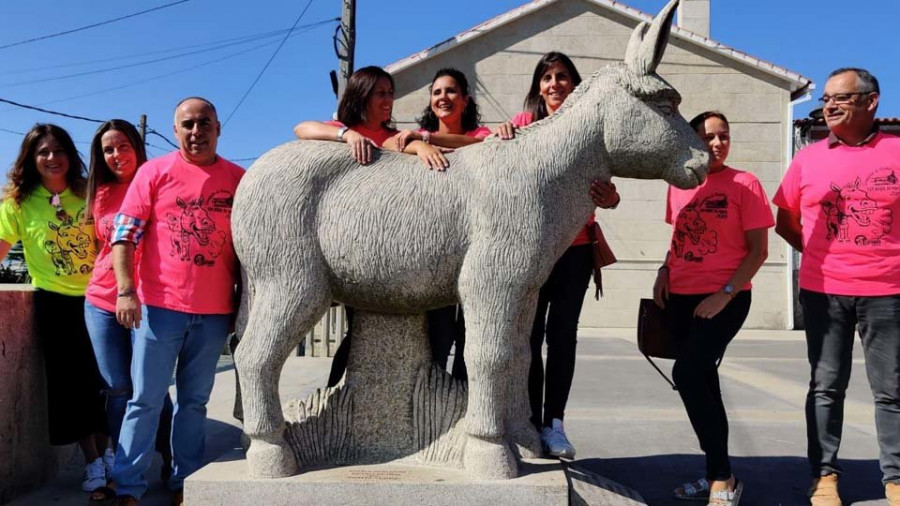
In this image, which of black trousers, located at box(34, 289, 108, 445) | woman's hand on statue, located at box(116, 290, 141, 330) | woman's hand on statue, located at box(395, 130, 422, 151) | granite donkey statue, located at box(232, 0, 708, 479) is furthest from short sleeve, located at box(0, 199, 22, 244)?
woman's hand on statue, located at box(395, 130, 422, 151)

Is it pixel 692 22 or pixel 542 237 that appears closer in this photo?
pixel 542 237

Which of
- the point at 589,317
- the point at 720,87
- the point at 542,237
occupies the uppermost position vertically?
the point at 720,87

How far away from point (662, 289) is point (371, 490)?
1820mm

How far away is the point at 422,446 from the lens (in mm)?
2615

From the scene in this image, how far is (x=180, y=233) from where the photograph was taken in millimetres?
2721

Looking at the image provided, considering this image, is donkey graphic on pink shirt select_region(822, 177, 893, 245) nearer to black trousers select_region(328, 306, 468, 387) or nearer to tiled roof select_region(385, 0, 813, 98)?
black trousers select_region(328, 306, 468, 387)

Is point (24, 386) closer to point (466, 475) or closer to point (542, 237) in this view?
point (466, 475)

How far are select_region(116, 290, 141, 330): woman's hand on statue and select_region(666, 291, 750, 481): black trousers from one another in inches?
98.8

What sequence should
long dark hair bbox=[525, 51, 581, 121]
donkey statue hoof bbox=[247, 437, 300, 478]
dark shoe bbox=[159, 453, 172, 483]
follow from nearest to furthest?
donkey statue hoof bbox=[247, 437, 300, 478] < long dark hair bbox=[525, 51, 581, 121] < dark shoe bbox=[159, 453, 172, 483]

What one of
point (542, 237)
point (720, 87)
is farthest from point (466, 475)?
point (720, 87)

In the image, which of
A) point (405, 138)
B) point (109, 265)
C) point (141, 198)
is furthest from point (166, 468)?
point (405, 138)

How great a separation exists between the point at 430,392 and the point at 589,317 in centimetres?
973

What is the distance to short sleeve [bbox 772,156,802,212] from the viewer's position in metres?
3.16

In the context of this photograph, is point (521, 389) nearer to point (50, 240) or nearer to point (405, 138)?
point (405, 138)
